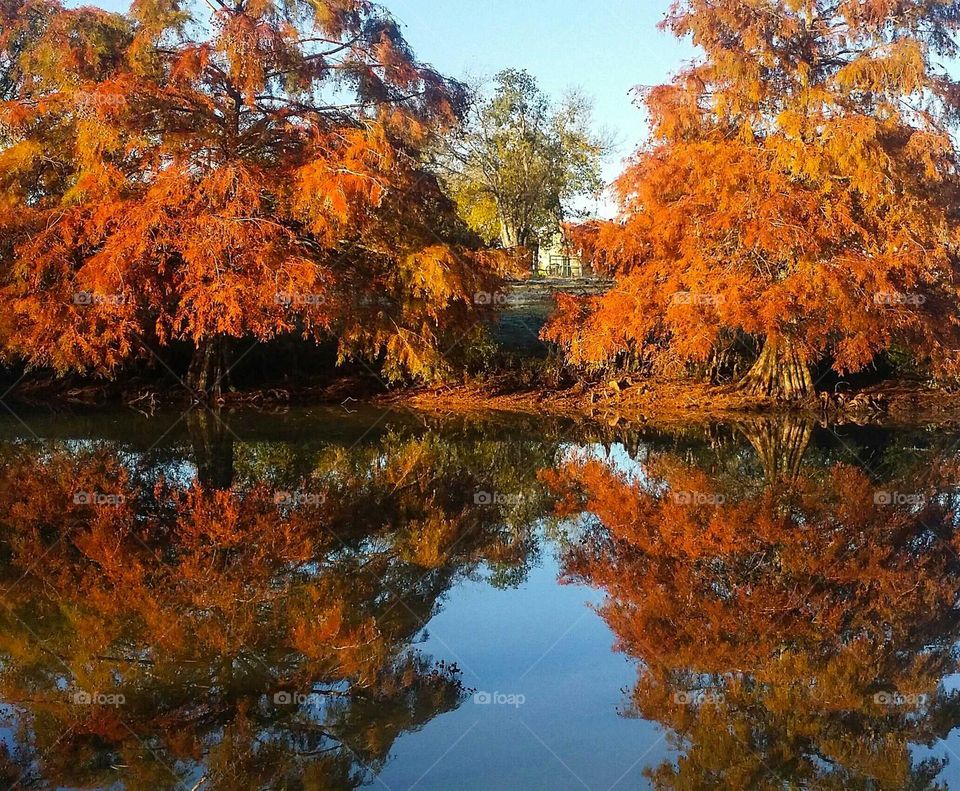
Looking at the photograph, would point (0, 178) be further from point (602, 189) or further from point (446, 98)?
point (602, 189)

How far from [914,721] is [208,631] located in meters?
3.43

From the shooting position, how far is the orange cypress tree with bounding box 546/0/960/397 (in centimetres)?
1555

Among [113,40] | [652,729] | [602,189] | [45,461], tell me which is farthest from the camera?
[602,189]

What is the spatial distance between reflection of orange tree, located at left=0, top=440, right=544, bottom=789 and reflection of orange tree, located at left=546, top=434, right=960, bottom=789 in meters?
1.03

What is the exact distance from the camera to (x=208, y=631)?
17.4ft

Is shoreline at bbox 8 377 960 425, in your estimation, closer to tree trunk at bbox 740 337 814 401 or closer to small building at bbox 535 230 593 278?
tree trunk at bbox 740 337 814 401

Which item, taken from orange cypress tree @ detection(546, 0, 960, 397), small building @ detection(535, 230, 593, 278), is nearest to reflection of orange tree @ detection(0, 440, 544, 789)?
orange cypress tree @ detection(546, 0, 960, 397)

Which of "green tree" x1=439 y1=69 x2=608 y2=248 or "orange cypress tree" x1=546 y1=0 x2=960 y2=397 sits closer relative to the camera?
"orange cypress tree" x1=546 y1=0 x2=960 y2=397

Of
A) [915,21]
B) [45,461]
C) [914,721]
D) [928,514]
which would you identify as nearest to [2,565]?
[45,461]

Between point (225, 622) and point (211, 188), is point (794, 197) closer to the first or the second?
point (211, 188)

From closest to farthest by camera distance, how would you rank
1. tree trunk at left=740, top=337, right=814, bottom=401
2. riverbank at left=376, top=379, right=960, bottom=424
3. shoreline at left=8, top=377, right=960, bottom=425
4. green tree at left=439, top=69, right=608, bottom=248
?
riverbank at left=376, top=379, right=960, bottom=424 → shoreline at left=8, top=377, right=960, bottom=425 → tree trunk at left=740, top=337, right=814, bottom=401 → green tree at left=439, top=69, right=608, bottom=248

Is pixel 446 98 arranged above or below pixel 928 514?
above

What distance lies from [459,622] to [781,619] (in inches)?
70.2

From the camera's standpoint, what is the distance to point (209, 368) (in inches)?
730
